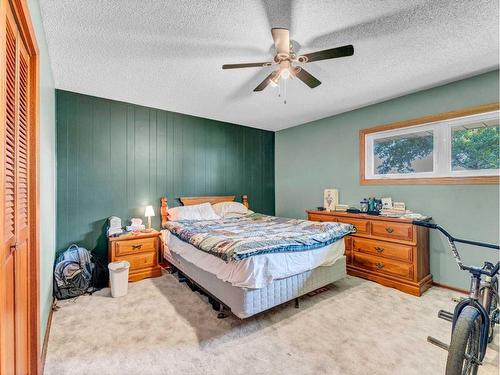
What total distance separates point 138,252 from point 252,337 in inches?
79.7

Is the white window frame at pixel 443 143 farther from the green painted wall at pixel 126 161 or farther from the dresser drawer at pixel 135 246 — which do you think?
the dresser drawer at pixel 135 246

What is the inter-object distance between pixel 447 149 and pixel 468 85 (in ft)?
2.49

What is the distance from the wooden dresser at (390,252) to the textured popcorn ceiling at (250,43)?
1775 mm

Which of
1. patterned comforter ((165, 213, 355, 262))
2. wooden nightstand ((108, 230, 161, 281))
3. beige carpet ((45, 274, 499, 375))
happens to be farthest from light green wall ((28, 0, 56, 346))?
patterned comforter ((165, 213, 355, 262))

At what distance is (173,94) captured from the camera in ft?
11.1

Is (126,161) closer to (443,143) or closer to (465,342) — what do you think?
(465,342)

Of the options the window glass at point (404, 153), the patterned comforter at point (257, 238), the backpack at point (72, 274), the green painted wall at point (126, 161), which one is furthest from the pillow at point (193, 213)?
the window glass at point (404, 153)

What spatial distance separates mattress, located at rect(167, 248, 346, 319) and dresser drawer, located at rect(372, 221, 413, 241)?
0.64m

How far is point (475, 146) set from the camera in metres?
2.91

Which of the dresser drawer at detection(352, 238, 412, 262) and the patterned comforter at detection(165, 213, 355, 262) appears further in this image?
the dresser drawer at detection(352, 238, 412, 262)

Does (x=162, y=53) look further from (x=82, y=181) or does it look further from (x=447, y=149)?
(x=447, y=149)

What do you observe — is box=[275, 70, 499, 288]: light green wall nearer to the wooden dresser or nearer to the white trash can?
the wooden dresser

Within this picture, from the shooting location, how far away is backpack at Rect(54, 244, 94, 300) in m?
2.71

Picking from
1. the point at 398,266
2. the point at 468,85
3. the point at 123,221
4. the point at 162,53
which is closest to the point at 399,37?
the point at 468,85
